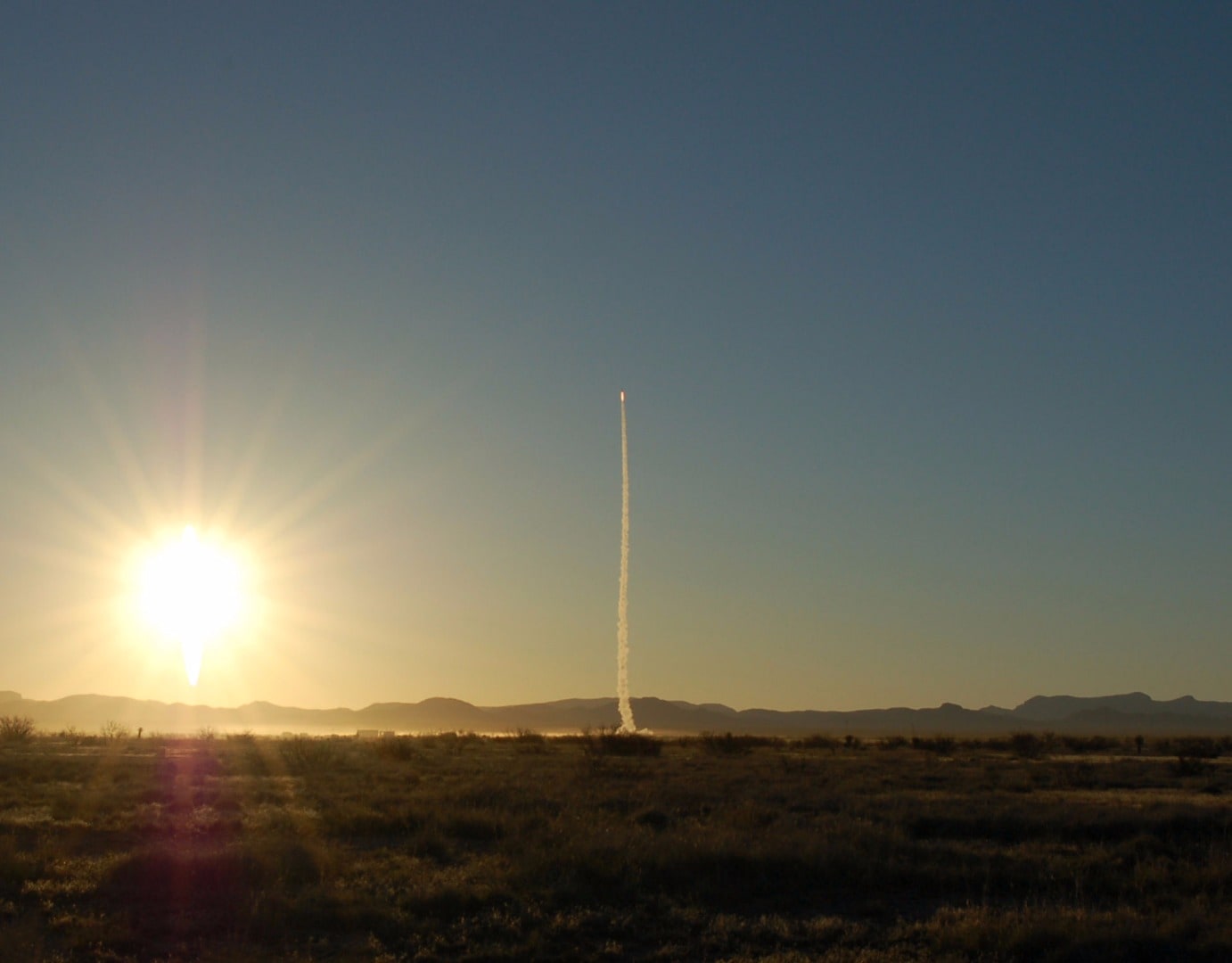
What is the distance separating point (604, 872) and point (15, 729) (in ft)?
215

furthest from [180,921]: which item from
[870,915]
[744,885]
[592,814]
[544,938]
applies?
[592,814]

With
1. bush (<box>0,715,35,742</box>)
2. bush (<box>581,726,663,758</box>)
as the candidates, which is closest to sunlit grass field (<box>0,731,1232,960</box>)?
bush (<box>581,726,663,758</box>)

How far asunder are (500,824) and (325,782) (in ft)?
49.9

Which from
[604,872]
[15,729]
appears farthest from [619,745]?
[604,872]

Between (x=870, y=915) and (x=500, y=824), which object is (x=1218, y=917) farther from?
(x=500, y=824)

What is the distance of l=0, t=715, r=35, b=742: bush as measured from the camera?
69.8 m

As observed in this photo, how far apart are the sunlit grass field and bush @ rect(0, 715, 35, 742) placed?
37.9m

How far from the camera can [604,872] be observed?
18.3m

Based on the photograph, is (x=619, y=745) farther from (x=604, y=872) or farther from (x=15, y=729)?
(x=604, y=872)

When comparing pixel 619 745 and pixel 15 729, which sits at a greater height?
pixel 15 729

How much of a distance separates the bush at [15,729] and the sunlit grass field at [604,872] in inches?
1493

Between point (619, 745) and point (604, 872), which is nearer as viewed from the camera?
point (604, 872)

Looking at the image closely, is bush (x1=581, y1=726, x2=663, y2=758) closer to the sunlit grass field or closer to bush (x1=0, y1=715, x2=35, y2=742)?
the sunlit grass field

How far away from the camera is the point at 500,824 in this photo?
80.7ft
